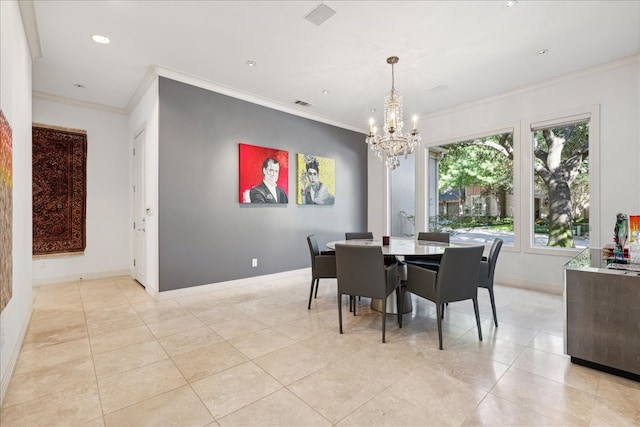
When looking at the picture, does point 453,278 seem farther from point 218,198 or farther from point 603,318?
point 218,198

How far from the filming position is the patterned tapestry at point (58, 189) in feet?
14.6

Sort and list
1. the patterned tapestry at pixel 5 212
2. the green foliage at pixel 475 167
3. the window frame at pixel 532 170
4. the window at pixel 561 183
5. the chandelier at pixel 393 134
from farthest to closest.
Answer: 1. the green foliage at pixel 475 167
2. the window at pixel 561 183
3. the window frame at pixel 532 170
4. the chandelier at pixel 393 134
5. the patterned tapestry at pixel 5 212

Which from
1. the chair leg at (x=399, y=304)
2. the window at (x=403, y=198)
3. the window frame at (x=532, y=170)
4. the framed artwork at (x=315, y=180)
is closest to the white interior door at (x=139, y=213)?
the framed artwork at (x=315, y=180)

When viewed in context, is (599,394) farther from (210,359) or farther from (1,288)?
(1,288)

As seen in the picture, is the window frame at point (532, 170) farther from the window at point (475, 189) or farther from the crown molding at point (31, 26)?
the crown molding at point (31, 26)

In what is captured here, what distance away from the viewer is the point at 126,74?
12.8 ft

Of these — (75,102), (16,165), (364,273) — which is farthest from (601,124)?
(75,102)

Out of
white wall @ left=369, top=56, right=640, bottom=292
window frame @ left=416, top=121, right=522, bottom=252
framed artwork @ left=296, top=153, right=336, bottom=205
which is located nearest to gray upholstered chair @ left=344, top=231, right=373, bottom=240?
framed artwork @ left=296, top=153, right=336, bottom=205

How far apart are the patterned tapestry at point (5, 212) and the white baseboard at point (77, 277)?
3174 millimetres

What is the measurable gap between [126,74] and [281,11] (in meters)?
2.56

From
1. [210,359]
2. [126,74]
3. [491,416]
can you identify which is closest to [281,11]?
[126,74]

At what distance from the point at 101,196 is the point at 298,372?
4.86 m

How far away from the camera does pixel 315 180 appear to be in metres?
5.45

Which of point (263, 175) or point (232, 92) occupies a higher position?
point (232, 92)
